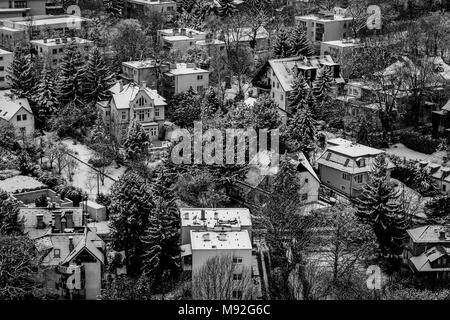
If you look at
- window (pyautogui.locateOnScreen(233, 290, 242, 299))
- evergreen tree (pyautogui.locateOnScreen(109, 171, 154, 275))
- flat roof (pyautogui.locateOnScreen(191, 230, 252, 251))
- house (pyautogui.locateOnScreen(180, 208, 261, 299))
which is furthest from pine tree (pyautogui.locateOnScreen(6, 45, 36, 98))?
window (pyautogui.locateOnScreen(233, 290, 242, 299))

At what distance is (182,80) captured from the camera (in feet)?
149

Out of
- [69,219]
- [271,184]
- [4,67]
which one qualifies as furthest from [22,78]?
[69,219]

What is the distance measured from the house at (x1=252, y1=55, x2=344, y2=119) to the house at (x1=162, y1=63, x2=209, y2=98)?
278 cm

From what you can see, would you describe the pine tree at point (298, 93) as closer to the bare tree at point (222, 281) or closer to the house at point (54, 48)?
the house at point (54, 48)

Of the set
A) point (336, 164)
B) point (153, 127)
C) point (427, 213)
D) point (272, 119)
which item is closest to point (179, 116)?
point (153, 127)

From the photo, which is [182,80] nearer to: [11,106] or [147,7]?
[11,106]

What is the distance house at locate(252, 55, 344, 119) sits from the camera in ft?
146

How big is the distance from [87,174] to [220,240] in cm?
976

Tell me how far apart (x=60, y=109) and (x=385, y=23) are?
2380cm

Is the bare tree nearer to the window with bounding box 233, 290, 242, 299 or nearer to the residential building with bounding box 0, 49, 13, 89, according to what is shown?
the window with bounding box 233, 290, 242, 299

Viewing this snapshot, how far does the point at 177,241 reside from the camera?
1182 inches

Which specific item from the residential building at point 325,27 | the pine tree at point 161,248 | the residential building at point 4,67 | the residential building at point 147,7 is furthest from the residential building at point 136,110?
the residential building at point 147,7

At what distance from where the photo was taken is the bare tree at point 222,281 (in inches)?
1035

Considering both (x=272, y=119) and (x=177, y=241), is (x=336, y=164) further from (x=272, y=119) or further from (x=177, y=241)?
(x=177, y=241)
